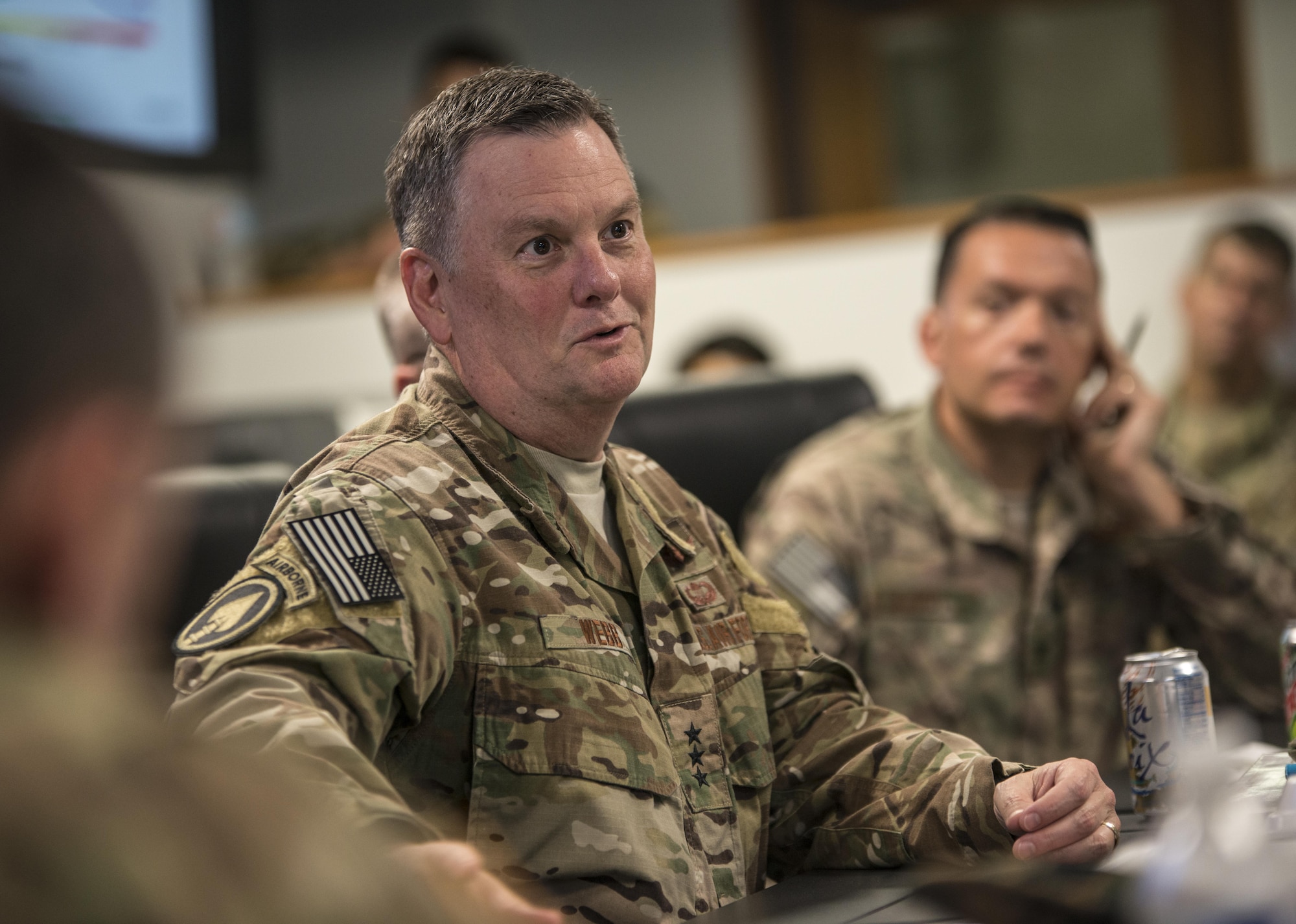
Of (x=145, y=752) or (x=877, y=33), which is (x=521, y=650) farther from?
(x=877, y=33)

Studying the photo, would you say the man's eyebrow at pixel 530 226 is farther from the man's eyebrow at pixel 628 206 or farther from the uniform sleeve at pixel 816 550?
the uniform sleeve at pixel 816 550

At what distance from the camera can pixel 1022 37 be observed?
4.38 metres

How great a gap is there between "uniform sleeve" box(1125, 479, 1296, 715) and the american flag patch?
1.44m

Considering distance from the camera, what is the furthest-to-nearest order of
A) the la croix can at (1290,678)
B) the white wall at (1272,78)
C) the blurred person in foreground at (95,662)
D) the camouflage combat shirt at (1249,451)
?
the white wall at (1272,78) → the camouflage combat shirt at (1249,451) → the la croix can at (1290,678) → the blurred person in foreground at (95,662)

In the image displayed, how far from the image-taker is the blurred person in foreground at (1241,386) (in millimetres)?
3164

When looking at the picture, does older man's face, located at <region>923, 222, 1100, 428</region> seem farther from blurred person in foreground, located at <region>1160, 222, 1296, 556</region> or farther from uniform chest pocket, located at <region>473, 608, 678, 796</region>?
uniform chest pocket, located at <region>473, 608, 678, 796</region>

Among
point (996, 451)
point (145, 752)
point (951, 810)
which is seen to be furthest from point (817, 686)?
point (996, 451)

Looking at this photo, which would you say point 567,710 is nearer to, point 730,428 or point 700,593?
point 700,593

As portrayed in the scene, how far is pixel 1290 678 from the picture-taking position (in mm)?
1336

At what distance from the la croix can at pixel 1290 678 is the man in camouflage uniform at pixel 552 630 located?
0.31m

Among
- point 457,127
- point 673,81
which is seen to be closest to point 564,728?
point 457,127

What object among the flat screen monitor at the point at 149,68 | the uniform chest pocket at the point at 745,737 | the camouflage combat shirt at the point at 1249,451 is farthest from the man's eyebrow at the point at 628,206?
the camouflage combat shirt at the point at 1249,451

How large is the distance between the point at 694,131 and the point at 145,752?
14.4ft

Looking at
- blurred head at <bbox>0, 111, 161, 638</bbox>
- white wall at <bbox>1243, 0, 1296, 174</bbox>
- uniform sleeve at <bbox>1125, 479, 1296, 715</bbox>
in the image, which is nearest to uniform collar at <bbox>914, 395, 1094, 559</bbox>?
uniform sleeve at <bbox>1125, 479, 1296, 715</bbox>
